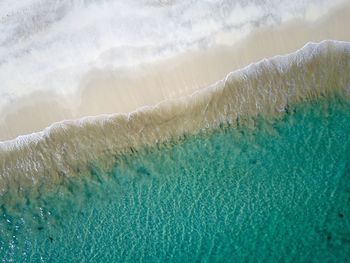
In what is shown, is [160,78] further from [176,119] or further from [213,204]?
[213,204]

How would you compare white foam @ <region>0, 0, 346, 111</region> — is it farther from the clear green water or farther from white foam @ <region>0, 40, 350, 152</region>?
the clear green water

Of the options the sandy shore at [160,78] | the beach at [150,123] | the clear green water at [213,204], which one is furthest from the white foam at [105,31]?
the clear green water at [213,204]

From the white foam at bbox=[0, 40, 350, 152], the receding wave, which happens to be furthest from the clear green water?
the white foam at bbox=[0, 40, 350, 152]

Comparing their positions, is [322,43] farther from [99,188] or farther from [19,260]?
[19,260]

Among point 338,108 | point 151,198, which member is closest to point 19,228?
point 151,198

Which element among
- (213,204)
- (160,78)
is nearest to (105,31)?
(160,78)

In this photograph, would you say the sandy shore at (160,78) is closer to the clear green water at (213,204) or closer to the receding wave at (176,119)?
the receding wave at (176,119)
